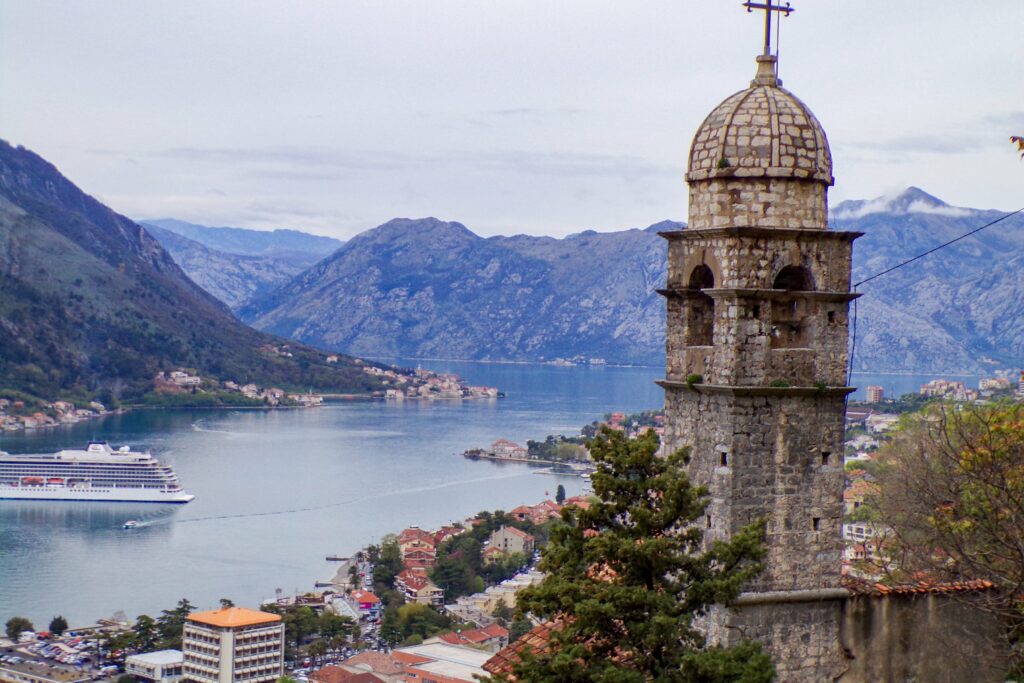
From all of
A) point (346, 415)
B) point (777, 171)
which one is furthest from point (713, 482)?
point (346, 415)

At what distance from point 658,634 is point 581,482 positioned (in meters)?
62.5

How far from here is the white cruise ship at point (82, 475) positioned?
63219 millimetres

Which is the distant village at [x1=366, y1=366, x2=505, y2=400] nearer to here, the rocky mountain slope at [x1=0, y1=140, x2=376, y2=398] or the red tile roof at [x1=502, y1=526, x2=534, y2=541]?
the rocky mountain slope at [x1=0, y1=140, x2=376, y2=398]

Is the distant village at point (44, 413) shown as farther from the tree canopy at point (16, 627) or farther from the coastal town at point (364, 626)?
the tree canopy at point (16, 627)

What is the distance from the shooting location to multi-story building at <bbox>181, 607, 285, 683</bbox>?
105 feet

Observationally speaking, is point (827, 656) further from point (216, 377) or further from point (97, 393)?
point (216, 377)

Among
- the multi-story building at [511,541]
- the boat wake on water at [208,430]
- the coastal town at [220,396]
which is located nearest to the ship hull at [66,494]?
the boat wake on water at [208,430]

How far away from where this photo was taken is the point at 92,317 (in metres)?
125

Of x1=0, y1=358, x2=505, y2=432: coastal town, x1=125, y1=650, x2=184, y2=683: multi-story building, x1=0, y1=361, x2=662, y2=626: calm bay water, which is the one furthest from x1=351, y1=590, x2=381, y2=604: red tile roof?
x1=0, y1=358, x2=505, y2=432: coastal town

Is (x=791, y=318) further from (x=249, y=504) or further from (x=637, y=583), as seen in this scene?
(x=249, y=504)

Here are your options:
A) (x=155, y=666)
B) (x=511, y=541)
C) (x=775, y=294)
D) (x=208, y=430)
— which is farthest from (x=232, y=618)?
(x=208, y=430)

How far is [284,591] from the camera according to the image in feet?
130

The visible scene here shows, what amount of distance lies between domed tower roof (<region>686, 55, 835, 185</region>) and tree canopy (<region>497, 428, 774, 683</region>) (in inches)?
60.7

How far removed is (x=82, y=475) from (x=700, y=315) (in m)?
63.0
